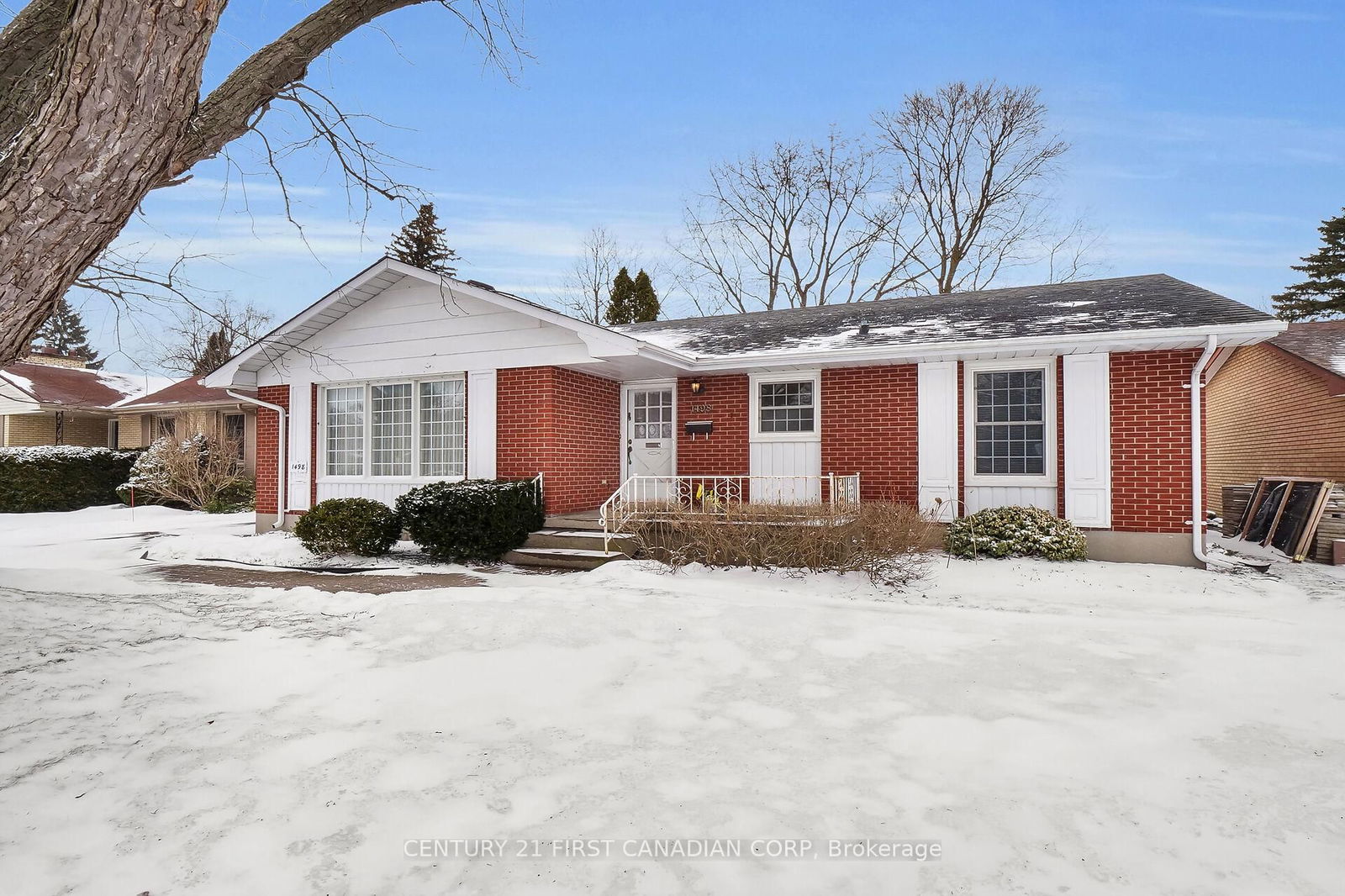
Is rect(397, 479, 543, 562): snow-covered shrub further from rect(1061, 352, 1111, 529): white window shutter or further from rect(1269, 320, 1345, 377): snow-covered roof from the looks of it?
rect(1269, 320, 1345, 377): snow-covered roof

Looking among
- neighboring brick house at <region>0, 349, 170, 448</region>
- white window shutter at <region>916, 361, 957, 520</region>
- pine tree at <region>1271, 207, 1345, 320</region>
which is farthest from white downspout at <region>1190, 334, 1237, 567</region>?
neighboring brick house at <region>0, 349, 170, 448</region>

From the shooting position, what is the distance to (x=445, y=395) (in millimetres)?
11555

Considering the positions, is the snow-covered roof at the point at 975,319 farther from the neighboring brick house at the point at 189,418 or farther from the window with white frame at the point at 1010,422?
the neighboring brick house at the point at 189,418

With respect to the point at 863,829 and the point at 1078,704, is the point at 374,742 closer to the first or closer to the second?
the point at 863,829

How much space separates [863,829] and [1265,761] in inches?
88.6

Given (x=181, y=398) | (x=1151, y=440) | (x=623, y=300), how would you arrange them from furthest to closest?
(x=623, y=300) → (x=181, y=398) → (x=1151, y=440)

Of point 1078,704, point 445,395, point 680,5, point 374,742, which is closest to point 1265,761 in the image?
point 1078,704

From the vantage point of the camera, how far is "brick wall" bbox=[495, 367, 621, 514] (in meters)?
10.7

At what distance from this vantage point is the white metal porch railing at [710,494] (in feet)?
31.0

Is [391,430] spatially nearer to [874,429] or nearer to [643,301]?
[874,429]

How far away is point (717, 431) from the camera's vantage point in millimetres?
11750

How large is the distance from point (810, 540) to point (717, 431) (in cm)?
409

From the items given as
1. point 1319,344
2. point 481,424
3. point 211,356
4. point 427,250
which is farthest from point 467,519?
point 211,356

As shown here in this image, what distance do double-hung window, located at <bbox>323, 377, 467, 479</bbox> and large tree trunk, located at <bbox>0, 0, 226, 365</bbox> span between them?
8.45 meters
